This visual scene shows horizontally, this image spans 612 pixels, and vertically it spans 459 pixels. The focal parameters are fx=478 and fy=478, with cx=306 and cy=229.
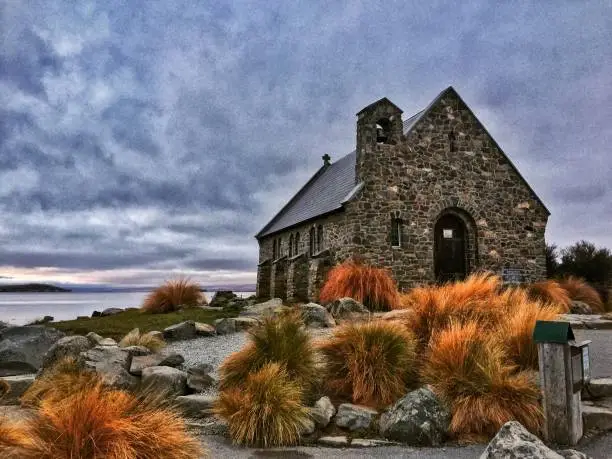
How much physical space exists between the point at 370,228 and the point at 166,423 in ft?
45.7

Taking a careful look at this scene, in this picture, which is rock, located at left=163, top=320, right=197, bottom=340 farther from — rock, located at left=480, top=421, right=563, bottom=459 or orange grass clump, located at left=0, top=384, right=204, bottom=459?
rock, located at left=480, top=421, right=563, bottom=459

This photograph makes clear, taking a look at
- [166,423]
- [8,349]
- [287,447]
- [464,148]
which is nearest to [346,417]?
[287,447]

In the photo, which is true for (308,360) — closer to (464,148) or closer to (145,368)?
(145,368)

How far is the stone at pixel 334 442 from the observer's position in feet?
18.4

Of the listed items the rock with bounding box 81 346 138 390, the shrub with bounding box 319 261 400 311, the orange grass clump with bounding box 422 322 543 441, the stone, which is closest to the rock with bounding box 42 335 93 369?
the rock with bounding box 81 346 138 390

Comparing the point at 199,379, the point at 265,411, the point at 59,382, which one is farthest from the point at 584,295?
the point at 59,382

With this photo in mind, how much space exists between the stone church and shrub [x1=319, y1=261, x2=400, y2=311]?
3624 millimetres

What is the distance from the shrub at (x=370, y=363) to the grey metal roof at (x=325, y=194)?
11139 mm

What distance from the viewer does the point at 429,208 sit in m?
18.9

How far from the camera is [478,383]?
596 centimetres

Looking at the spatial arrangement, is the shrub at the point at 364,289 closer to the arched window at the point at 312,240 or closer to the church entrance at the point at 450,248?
the church entrance at the point at 450,248

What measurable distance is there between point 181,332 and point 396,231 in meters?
10.5

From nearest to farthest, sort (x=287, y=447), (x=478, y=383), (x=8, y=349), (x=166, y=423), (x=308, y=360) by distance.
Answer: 1. (x=166, y=423)
2. (x=287, y=447)
3. (x=478, y=383)
4. (x=308, y=360)
5. (x=8, y=349)

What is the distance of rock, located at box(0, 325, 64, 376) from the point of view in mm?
8500
